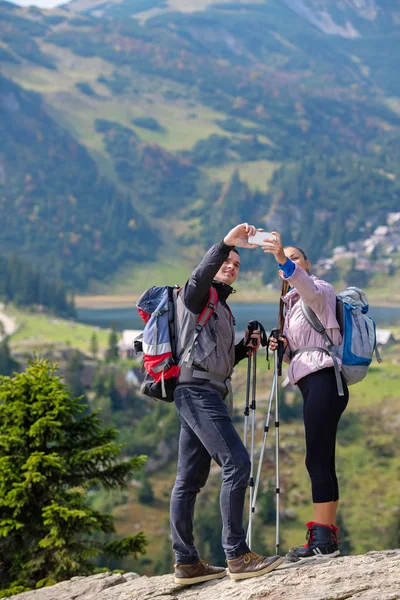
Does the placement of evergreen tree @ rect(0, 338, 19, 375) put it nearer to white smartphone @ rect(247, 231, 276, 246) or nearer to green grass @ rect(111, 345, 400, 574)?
green grass @ rect(111, 345, 400, 574)

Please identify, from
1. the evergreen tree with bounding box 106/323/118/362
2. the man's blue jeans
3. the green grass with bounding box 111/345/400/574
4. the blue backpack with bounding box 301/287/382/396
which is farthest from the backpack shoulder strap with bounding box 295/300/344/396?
the evergreen tree with bounding box 106/323/118/362

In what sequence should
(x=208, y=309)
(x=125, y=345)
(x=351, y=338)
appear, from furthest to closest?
(x=125, y=345) < (x=351, y=338) < (x=208, y=309)

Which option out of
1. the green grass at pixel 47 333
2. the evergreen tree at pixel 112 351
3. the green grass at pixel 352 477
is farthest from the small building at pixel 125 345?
the green grass at pixel 352 477

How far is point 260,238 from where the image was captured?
702 centimetres

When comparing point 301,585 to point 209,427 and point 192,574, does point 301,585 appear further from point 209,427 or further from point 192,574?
point 209,427

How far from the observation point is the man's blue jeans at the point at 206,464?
6723 mm

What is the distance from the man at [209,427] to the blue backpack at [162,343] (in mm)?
62

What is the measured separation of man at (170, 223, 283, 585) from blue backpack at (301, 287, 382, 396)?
0.82 meters

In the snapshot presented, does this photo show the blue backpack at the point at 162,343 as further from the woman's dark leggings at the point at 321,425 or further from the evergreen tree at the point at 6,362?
the evergreen tree at the point at 6,362

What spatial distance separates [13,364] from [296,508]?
55.1 meters

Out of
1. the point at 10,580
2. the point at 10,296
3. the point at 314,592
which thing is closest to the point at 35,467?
the point at 10,580

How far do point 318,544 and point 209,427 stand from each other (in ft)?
5.14

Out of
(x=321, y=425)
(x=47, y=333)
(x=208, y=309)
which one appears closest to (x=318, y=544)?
(x=321, y=425)

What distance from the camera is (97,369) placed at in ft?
450
